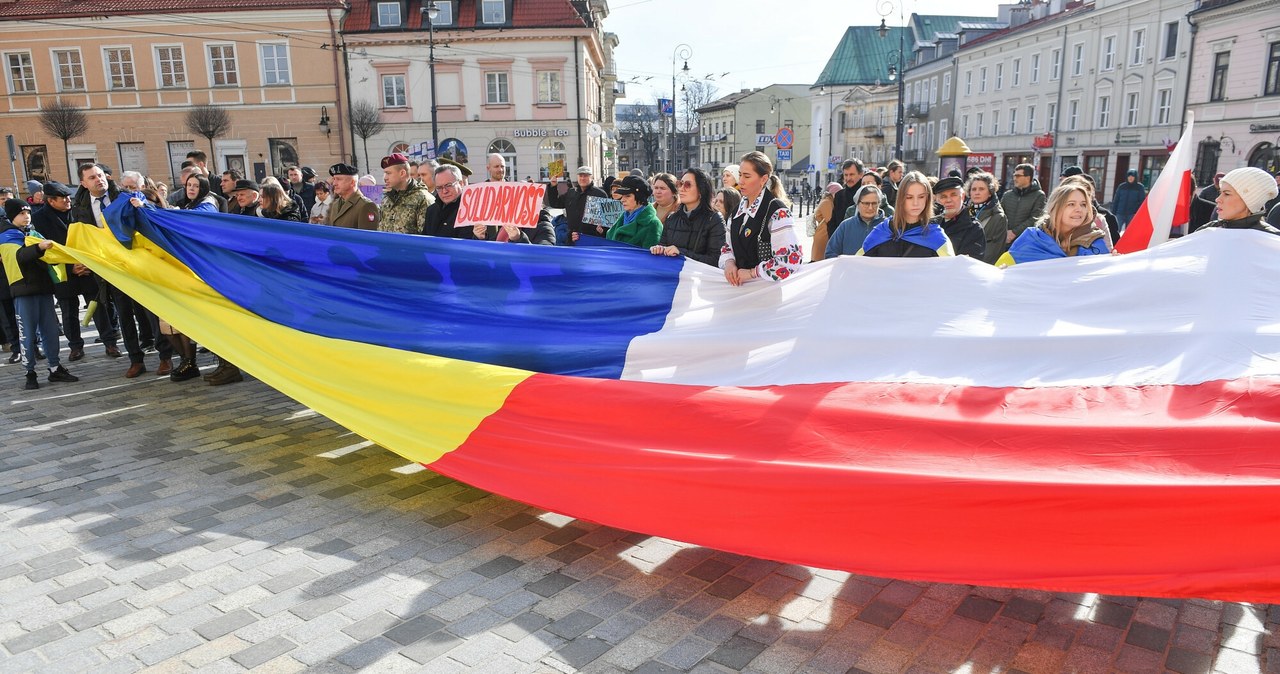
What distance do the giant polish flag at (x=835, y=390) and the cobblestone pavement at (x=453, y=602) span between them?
1.07 ft

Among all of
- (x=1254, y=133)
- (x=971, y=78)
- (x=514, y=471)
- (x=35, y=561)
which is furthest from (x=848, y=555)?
(x=971, y=78)

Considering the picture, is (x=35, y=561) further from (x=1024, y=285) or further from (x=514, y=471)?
(x=1024, y=285)

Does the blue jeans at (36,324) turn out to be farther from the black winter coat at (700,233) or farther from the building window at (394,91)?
the building window at (394,91)

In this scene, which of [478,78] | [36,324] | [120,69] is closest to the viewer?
[36,324]

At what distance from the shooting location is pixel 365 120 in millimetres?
33344

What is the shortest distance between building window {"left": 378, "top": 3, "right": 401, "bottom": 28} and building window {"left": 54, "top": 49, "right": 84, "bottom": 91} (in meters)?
12.0

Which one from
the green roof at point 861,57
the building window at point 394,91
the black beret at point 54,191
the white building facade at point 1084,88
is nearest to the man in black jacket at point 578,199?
the black beret at point 54,191

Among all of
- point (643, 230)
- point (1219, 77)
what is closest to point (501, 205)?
point (643, 230)

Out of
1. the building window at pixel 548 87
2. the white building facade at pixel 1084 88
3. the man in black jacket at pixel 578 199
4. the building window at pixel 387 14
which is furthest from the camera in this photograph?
the building window at pixel 548 87

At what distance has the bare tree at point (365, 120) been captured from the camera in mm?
33312

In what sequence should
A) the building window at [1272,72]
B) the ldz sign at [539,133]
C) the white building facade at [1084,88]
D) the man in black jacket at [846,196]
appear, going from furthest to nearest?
the ldz sign at [539,133] < the white building facade at [1084,88] < the building window at [1272,72] < the man in black jacket at [846,196]

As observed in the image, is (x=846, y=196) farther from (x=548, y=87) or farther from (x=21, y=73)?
(x=21, y=73)

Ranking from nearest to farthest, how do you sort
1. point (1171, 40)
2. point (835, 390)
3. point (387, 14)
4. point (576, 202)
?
point (835, 390) < point (576, 202) < point (1171, 40) < point (387, 14)

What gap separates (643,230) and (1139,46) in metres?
38.1
